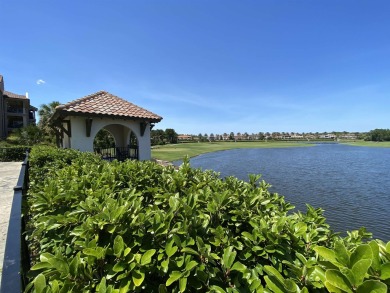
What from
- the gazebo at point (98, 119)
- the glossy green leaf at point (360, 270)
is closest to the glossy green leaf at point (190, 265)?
the glossy green leaf at point (360, 270)

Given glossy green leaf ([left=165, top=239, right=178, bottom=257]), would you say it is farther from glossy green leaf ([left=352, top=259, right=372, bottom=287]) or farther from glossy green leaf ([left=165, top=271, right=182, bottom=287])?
glossy green leaf ([left=352, top=259, right=372, bottom=287])

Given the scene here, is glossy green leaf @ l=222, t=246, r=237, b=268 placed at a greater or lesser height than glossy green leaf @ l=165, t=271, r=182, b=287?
greater

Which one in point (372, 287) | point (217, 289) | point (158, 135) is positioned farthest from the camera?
point (158, 135)

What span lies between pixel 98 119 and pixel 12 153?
1758 cm

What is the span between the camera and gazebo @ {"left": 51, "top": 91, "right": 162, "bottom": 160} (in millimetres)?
10145

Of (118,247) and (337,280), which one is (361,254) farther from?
(118,247)

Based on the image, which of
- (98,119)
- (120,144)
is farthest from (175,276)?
(120,144)

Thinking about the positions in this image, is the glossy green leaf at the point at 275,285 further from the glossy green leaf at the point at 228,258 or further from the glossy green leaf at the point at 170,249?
the glossy green leaf at the point at 170,249

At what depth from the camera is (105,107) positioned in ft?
36.5

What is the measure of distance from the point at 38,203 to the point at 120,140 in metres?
15.0

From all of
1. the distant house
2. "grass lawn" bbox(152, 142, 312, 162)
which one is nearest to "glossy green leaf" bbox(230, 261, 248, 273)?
"grass lawn" bbox(152, 142, 312, 162)

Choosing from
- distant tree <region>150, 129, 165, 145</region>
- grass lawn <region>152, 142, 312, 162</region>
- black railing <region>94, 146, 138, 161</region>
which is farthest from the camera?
distant tree <region>150, 129, 165, 145</region>

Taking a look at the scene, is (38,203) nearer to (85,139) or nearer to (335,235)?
(335,235)

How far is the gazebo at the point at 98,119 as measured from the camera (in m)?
10.1
